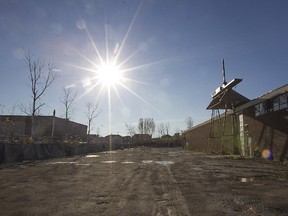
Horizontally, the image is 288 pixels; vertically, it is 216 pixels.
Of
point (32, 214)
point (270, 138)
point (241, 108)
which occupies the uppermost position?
point (241, 108)

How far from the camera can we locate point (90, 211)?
646 cm

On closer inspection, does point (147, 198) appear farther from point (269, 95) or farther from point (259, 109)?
point (259, 109)

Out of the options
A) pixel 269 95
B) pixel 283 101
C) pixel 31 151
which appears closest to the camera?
pixel 283 101

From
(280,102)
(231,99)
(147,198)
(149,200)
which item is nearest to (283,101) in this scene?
(280,102)

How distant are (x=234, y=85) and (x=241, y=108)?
203 centimetres

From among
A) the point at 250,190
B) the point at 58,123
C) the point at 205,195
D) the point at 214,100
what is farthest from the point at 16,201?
the point at 58,123

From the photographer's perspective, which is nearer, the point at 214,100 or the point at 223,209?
the point at 223,209

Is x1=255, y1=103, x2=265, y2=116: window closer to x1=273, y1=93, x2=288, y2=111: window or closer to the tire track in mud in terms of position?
x1=273, y1=93, x2=288, y2=111: window

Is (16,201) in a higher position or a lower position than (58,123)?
lower

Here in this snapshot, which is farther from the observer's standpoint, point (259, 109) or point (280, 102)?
point (259, 109)

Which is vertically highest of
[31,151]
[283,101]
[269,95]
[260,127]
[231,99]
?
[231,99]

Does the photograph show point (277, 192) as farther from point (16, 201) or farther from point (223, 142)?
point (223, 142)

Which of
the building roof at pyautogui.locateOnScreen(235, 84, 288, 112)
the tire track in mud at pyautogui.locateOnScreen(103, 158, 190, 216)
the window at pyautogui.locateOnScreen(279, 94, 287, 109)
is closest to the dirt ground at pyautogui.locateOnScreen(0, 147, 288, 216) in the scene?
the tire track in mud at pyautogui.locateOnScreen(103, 158, 190, 216)

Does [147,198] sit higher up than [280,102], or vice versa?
[280,102]
